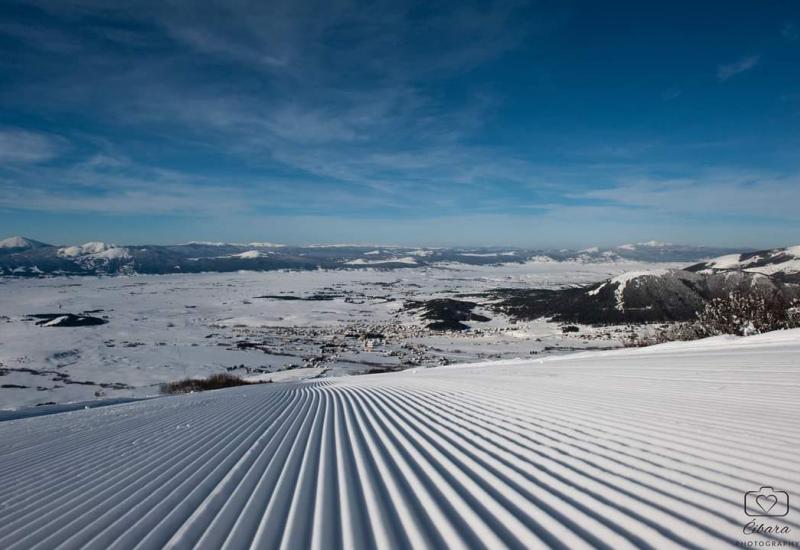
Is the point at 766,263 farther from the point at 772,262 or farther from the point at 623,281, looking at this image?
the point at 623,281

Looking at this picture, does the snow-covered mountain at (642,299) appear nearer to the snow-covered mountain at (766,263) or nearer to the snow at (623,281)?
the snow at (623,281)

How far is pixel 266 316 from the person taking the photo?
8038 cm

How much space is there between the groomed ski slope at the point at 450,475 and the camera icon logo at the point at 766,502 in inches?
2.7

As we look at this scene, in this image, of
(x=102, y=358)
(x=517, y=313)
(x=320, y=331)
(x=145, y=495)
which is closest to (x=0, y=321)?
(x=102, y=358)

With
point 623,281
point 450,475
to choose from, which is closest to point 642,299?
point 623,281

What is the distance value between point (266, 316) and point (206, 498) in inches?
3166

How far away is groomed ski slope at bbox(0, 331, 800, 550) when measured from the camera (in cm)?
269

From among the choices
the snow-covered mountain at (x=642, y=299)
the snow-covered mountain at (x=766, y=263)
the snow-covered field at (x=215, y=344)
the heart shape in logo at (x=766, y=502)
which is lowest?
the snow-covered field at (x=215, y=344)

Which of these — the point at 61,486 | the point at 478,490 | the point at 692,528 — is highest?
the point at 692,528

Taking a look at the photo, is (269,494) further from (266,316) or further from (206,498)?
(266,316)

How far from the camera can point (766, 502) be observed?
2.72 meters

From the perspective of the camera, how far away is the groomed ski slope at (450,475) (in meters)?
2.69

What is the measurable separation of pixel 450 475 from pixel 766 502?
216 centimetres

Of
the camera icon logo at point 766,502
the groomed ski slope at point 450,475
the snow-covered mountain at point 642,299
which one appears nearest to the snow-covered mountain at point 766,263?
the snow-covered mountain at point 642,299
